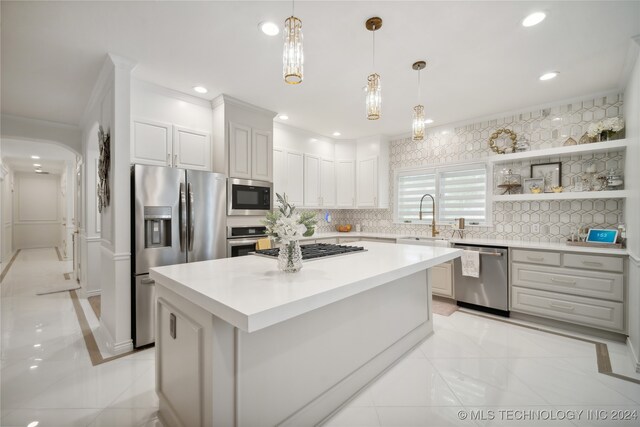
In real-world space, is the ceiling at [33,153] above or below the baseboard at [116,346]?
above

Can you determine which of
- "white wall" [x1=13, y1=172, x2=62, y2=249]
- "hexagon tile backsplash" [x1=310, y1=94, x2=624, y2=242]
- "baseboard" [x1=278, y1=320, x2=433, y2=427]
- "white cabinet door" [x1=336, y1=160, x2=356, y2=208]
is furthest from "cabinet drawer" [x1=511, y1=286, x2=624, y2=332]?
"white wall" [x1=13, y1=172, x2=62, y2=249]

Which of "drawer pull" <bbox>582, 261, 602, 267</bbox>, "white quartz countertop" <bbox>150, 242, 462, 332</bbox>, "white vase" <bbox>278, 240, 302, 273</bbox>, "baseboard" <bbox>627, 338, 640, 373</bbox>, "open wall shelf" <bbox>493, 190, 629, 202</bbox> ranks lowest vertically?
"baseboard" <bbox>627, 338, 640, 373</bbox>

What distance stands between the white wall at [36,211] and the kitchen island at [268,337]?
11.9 m

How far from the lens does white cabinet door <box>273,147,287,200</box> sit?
433cm

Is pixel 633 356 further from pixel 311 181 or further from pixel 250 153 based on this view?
pixel 250 153

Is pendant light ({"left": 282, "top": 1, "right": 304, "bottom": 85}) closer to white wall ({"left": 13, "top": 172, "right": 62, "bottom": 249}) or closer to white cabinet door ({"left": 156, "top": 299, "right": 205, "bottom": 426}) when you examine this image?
white cabinet door ({"left": 156, "top": 299, "right": 205, "bottom": 426})

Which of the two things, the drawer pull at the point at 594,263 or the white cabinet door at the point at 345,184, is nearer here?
the drawer pull at the point at 594,263

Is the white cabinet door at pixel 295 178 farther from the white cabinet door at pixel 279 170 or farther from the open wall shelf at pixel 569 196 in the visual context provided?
the open wall shelf at pixel 569 196

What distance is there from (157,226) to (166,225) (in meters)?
0.08

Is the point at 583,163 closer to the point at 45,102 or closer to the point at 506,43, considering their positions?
the point at 506,43

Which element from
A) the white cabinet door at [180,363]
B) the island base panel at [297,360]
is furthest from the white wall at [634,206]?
the white cabinet door at [180,363]

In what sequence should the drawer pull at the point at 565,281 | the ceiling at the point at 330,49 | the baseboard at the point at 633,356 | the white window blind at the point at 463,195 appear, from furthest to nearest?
the white window blind at the point at 463,195, the drawer pull at the point at 565,281, the baseboard at the point at 633,356, the ceiling at the point at 330,49

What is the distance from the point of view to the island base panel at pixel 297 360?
122cm

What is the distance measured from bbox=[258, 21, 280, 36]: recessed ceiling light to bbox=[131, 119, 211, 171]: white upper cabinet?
1.67 meters
